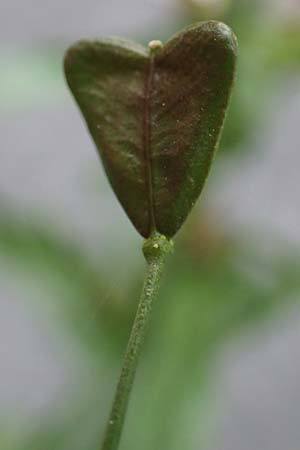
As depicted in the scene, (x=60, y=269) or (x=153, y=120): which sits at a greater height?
(x=153, y=120)

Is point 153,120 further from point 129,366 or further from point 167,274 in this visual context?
point 167,274

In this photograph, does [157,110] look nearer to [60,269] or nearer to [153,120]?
[153,120]

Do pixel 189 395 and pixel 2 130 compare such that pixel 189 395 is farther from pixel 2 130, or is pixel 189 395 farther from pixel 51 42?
pixel 2 130

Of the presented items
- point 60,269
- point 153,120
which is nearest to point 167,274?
point 60,269

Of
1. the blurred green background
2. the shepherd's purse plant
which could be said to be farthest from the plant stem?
the blurred green background

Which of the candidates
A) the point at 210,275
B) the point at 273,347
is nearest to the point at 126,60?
the point at 210,275

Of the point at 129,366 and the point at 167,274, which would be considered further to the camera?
the point at 167,274

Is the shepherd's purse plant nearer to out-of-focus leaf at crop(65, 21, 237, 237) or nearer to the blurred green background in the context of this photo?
out-of-focus leaf at crop(65, 21, 237, 237)
